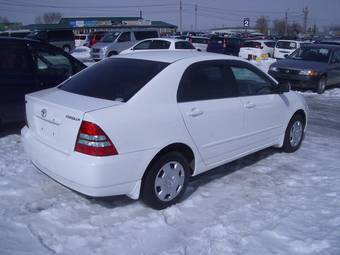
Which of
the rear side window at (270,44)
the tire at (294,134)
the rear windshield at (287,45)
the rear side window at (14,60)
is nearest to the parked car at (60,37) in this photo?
the rear side window at (270,44)

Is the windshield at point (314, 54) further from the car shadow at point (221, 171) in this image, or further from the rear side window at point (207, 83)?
the rear side window at point (207, 83)

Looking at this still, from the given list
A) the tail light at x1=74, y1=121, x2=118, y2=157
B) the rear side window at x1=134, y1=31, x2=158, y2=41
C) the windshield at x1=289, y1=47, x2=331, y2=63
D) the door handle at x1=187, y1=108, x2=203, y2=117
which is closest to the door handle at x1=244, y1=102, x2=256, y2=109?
the door handle at x1=187, y1=108, x2=203, y2=117

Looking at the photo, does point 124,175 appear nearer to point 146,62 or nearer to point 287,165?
point 146,62

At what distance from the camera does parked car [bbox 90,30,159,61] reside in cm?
2216

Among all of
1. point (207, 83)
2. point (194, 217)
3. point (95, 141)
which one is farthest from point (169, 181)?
point (207, 83)

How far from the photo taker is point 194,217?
3.95 metres

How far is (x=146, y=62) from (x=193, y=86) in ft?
2.05

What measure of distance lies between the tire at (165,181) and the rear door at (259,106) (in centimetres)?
123

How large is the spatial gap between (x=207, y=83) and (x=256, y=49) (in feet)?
70.7

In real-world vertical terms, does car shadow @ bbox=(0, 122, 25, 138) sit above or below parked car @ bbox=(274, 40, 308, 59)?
below

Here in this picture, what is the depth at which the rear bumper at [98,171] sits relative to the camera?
3432mm

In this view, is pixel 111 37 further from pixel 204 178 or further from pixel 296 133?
Answer: pixel 204 178

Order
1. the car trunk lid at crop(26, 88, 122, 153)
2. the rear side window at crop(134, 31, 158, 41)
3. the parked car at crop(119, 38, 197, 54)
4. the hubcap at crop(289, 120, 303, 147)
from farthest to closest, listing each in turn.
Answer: the rear side window at crop(134, 31, 158, 41)
the parked car at crop(119, 38, 197, 54)
the hubcap at crop(289, 120, 303, 147)
the car trunk lid at crop(26, 88, 122, 153)

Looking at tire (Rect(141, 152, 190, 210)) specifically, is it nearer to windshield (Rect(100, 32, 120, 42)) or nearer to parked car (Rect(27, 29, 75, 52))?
windshield (Rect(100, 32, 120, 42))
